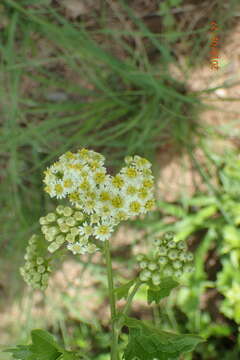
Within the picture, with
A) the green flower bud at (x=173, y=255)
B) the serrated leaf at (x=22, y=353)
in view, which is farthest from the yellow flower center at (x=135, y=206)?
the serrated leaf at (x=22, y=353)

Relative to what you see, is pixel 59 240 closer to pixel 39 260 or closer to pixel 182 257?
pixel 39 260

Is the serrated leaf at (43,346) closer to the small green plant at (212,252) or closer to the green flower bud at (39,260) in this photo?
the green flower bud at (39,260)

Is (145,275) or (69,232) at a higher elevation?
(69,232)

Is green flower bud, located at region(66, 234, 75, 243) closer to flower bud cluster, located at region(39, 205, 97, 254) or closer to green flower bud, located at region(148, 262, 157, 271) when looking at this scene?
flower bud cluster, located at region(39, 205, 97, 254)

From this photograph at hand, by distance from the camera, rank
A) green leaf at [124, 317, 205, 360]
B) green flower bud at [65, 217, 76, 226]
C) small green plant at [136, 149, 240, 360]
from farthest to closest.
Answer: small green plant at [136, 149, 240, 360]
green flower bud at [65, 217, 76, 226]
green leaf at [124, 317, 205, 360]
